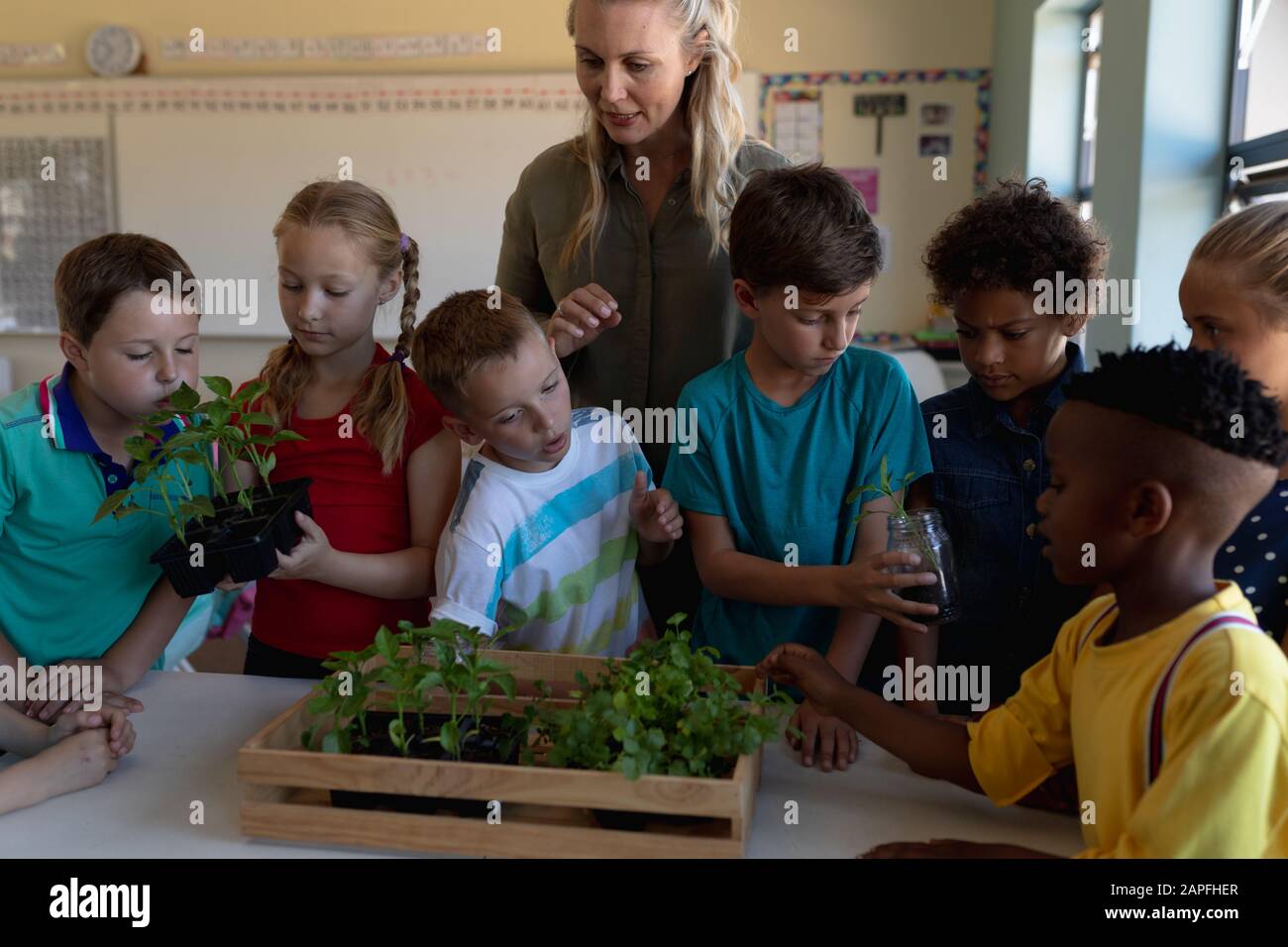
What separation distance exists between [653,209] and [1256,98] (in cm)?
216

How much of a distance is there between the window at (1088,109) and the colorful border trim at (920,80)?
68 centimetres

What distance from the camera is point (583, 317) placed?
175cm

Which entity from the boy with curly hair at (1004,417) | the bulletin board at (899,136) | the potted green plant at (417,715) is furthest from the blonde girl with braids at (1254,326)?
the bulletin board at (899,136)

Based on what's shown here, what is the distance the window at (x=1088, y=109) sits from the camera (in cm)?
428

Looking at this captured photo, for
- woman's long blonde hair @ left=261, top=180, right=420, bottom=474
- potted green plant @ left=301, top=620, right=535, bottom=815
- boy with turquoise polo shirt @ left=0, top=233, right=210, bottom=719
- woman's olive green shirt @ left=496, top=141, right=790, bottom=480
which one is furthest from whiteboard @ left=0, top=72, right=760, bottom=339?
potted green plant @ left=301, top=620, right=535, bottom=815

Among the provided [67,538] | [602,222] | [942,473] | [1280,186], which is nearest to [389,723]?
[67,538]

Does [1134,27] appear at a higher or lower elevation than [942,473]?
higher

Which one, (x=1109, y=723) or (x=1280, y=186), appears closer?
(x=1109, y=723)

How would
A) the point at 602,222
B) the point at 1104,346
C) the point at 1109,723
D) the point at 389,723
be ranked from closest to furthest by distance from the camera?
1. the point at 1109,723
2. the point at 389,723
3. the point at 602,222
4. the point at 1104,346

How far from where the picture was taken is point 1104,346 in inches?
141

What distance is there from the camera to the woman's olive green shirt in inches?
78.1

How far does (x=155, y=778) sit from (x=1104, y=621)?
44.6 inches

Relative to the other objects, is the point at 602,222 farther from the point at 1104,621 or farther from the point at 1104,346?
the point at 1104,346

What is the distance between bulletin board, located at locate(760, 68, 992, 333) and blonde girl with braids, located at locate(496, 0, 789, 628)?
3307 millimetres
